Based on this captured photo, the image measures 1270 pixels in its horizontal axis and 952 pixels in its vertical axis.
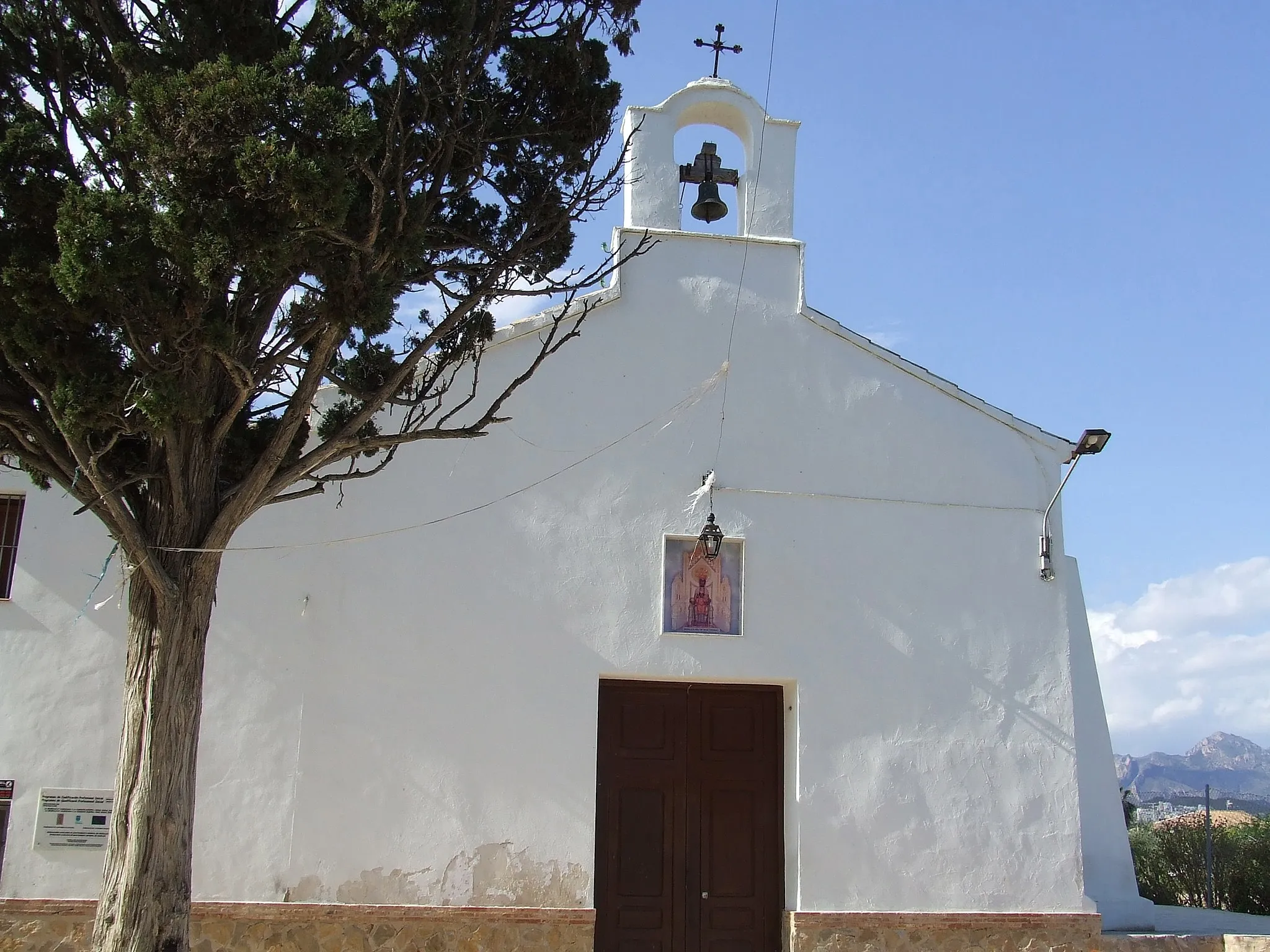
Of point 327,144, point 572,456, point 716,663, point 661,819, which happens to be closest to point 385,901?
point 661,819

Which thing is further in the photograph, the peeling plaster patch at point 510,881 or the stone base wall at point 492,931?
the peeling plaster patch at point 510,881

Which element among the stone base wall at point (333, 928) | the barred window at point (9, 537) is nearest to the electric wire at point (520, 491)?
the barred window at point (9, 537)

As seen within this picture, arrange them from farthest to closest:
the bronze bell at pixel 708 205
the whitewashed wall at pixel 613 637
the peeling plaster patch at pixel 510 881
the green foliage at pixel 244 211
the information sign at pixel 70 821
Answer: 1. the bronze bell at pixel 708 205
2. the peeling plaster patch at pixel 510 881
3. the whitewashed wall at pixel 613 637
4. the information sign at pixel 70 821
5. the green foliage at pixel 244 211

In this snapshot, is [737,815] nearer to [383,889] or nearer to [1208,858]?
[383,889]

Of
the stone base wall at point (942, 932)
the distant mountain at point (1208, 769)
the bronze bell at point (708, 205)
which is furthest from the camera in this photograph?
the distant mountain at point (1208, 769)

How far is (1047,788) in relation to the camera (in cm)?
1051

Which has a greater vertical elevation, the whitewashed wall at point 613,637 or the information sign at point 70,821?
the whitewashed wall at point 613,637

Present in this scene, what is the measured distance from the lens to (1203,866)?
15102 millimetres

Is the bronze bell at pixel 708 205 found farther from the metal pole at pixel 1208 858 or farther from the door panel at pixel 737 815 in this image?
the metal pole at pixel 1208 858

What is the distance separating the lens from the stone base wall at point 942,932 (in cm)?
991

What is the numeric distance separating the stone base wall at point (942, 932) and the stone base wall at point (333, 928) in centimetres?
186

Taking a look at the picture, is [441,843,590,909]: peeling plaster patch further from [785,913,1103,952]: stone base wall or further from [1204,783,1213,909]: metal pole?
[1204,783,1213,909]: metal pole

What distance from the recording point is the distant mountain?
120m

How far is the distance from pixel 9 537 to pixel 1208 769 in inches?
6281
